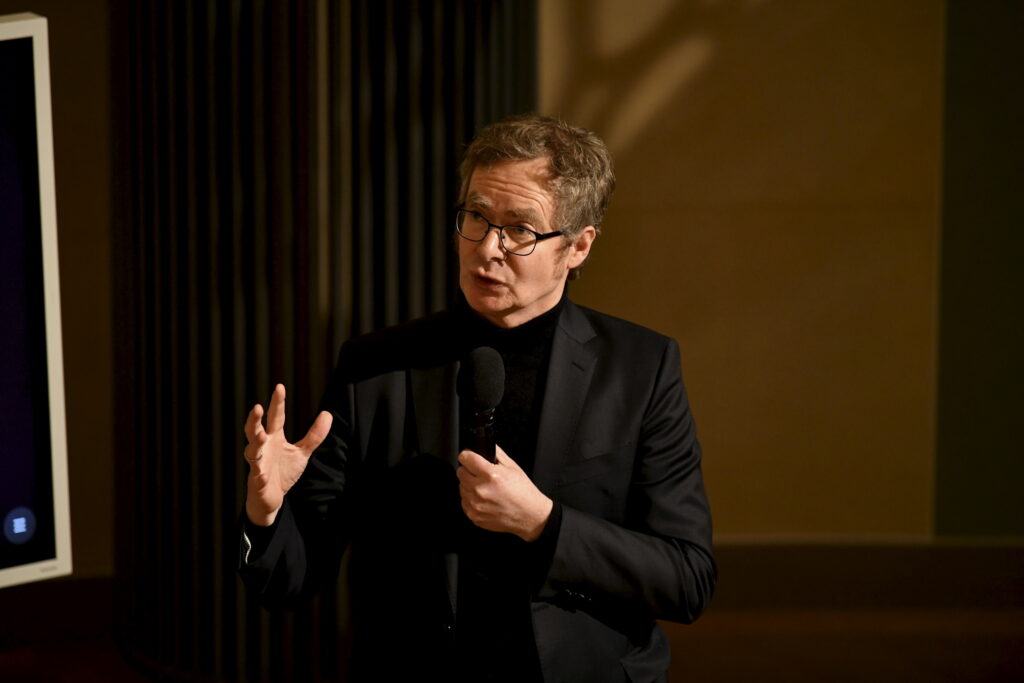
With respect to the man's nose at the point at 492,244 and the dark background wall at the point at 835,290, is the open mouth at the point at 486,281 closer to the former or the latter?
the man's nose at the point at 492,244

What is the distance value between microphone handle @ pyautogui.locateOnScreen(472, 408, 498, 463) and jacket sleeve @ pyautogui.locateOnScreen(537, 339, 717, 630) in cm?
20

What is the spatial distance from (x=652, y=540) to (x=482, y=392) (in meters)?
0.46

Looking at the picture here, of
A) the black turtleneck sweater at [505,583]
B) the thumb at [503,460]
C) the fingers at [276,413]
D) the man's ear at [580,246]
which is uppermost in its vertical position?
the man's ear at [580,246]

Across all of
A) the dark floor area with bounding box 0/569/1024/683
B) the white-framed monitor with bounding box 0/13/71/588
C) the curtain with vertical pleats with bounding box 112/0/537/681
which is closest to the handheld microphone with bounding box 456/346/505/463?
the white-framed monitor with bounding box 0/13/71/588

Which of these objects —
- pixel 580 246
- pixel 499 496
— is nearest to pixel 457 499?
pixel 499 496

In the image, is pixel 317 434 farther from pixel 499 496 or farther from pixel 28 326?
pixel 28 326

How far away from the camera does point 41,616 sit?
3.81 metres

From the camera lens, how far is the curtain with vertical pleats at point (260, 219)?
10.3 feet

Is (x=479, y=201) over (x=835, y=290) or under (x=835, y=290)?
over

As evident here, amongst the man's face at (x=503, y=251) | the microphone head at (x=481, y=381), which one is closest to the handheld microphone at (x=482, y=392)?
the microphone head at (x=481, y=381)

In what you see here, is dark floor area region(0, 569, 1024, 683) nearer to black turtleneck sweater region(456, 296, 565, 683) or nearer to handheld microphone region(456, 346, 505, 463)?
black turtleneck sweater region(456, 296, 565, 683)

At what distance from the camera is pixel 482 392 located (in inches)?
58.8

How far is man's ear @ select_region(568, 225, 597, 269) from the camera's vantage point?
180 cm

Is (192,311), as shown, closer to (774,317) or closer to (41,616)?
(41,616)
